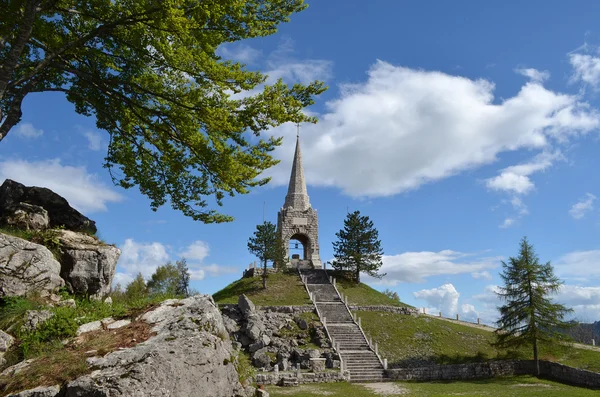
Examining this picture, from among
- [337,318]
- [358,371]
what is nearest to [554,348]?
[358,371]

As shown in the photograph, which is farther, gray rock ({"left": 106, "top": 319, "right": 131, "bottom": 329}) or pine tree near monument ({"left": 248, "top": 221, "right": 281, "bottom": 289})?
pine tree near monument ({"left": 248, "top": 221, "right": 281, "bottom": 289})

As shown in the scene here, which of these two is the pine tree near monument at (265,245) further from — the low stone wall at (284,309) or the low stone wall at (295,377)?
the low stone wall at (295,377)

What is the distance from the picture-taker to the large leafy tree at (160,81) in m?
11.2

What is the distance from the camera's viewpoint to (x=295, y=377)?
81.0 ft

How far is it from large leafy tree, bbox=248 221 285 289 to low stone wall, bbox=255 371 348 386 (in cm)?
1767

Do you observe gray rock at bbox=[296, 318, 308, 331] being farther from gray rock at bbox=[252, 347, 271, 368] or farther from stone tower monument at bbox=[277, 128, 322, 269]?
stone tower monument at bbox=[277, 128, 322, 269]

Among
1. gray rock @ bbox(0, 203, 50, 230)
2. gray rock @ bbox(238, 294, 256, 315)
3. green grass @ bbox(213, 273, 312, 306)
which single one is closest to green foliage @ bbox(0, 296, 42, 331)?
gray rock @ bbox(0, 203, 50, 230)

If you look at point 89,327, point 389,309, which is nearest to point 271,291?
point 389,309

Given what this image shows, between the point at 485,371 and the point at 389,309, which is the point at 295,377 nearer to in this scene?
the point at 485,371

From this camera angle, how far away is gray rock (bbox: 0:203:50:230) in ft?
35.9

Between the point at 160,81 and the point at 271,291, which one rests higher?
the point at 160,81

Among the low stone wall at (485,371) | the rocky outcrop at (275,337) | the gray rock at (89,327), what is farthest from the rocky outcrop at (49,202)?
the low stone wall at (485,371)

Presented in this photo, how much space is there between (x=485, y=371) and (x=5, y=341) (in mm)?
29803

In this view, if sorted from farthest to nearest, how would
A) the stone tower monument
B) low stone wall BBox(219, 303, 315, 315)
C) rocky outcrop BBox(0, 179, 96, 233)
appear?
the stone tower monument, low stone wall BBox(219, 303, 315, 315), rocky outcrop BBox(0, 179, 96, 233)
